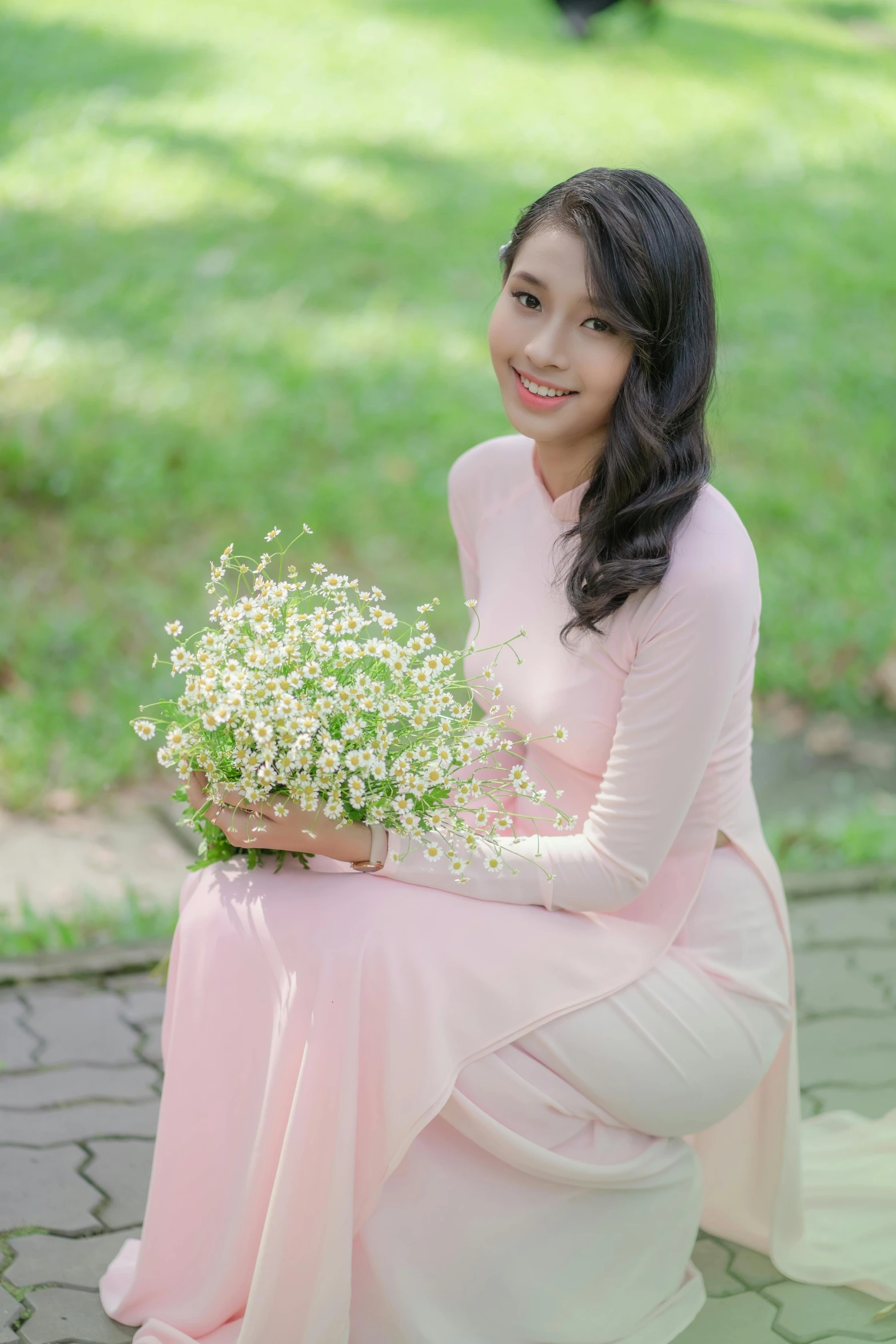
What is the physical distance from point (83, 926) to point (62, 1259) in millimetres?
1360

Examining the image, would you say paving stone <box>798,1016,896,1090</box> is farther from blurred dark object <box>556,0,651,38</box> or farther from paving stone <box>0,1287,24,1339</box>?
blurred dark object <box>556,0,651,38</box>

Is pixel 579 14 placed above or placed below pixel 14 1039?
above

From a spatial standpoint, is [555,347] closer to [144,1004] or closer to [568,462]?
[568,462]

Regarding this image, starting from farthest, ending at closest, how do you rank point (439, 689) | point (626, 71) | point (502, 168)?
1. point (626, 71)
2. point (502, 168)
3. point (439, 689)

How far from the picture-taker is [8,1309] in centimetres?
247

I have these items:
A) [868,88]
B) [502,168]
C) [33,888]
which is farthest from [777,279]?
[33,888]

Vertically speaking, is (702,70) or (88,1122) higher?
(702,70)

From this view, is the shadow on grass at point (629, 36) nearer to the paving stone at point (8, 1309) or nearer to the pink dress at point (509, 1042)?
the pink dress at point (509, 1042)

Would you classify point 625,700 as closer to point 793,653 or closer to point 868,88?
point 793,653

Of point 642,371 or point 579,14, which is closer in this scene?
point 642,371

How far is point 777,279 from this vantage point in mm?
8266

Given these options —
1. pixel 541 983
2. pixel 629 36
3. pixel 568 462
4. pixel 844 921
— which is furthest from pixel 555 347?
pixel 629 36

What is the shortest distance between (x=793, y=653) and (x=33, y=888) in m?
3.28

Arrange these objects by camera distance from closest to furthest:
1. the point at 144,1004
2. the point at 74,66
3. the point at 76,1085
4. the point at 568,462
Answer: the point at 568,462
the point at 76,1085
the point at 144,1004
the point at 74,66
